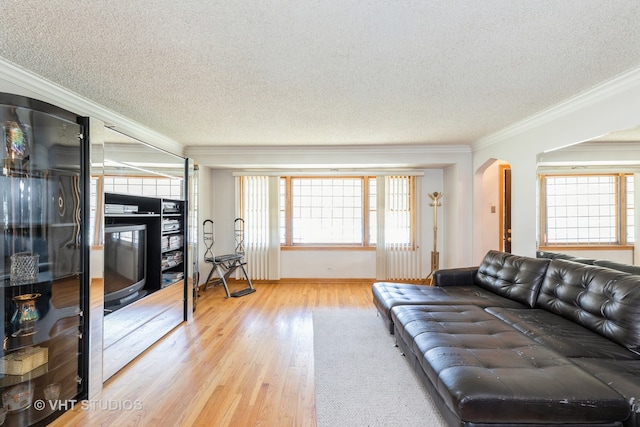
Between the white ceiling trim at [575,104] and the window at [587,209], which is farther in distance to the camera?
the window at [587,209]

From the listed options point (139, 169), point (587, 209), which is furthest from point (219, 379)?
point (587, 209)

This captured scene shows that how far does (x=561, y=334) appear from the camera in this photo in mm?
2102

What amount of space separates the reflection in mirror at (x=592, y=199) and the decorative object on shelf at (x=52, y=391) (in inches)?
171

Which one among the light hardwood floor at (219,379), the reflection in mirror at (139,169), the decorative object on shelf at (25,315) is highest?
the reflection in mirror at (139,169)

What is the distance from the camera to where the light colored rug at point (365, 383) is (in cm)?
187

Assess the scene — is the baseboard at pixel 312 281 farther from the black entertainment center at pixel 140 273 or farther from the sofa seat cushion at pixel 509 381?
the sofa seat cushion at pixel 509 381

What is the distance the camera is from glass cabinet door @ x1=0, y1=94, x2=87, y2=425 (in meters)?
1.75

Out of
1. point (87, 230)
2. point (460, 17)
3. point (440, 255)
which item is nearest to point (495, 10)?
point (460, 17)

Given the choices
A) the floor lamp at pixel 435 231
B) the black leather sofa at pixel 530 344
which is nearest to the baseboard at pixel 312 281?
the floor lamp at pixel 435 231

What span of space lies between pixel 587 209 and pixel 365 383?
8.83 feet

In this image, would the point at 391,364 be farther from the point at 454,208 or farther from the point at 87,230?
the point at 454,208

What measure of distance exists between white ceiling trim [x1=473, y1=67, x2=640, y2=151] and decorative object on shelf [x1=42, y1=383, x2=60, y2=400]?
4632 mm

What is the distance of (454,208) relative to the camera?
4.86m

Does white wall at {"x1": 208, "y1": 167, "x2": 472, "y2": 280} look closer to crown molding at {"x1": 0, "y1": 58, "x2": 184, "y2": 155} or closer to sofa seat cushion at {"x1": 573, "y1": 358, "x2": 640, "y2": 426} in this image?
crown molding at {"x1": 0, "y1": 58, "x2": 184, "y2": 155}
